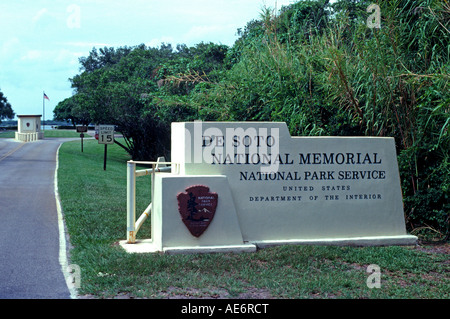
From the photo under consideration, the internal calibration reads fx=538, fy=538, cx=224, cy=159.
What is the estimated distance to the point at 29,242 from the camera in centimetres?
978

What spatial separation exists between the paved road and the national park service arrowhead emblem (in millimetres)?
2048

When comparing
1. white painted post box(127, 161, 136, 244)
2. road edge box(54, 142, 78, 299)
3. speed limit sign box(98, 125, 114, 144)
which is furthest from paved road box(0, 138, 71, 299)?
speed limit sign box(98, 125, 114, 144)

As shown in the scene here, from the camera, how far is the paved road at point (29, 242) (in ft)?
22.4

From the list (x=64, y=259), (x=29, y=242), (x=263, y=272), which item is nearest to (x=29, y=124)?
(x=29, y=242)

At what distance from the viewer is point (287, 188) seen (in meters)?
9.17

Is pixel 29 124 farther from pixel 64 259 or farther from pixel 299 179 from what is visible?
pixel 299 179

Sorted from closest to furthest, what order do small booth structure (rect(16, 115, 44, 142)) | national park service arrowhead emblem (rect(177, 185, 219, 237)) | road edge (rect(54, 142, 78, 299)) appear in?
road edge (rect(54, 142, 78, 299))
national park service arrowhead emblem (rect(177, 185, 219, 237))
small booth structure (rect(16, 115, 44, 142))

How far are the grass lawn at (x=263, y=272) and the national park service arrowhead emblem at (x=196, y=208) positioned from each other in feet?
1.66

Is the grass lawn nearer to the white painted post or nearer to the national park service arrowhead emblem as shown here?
the white painted post

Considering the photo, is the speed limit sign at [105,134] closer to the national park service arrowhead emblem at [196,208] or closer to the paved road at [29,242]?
the paved road at [29,242]

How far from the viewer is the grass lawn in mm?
6570

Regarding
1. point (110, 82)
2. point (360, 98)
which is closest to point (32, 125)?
point (110, 82)

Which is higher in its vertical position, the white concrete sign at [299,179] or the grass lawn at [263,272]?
the white concrete sign at [299,179]

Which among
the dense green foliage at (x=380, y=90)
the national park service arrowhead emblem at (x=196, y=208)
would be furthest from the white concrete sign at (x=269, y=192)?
the dense green foliage at (x=380, y=90)
